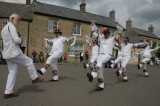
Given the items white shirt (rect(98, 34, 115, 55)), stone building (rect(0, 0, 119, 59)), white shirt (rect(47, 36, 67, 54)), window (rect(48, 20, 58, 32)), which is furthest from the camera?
window (rect(48, 20, 58, 32))

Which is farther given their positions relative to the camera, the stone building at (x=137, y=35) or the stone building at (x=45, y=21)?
the stone building at (x=137, y=35)

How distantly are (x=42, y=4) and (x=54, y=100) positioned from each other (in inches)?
1269

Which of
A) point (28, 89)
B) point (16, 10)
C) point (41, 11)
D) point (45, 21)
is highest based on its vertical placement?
point (16, 10)

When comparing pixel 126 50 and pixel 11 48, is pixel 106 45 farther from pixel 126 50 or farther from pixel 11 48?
pixel 126 50

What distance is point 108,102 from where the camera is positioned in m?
6.91

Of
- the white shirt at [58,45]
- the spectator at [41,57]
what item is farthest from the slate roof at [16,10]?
the white shirt at [58,45]

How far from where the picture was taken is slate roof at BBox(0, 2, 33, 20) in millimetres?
33809

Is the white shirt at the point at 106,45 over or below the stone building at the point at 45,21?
below

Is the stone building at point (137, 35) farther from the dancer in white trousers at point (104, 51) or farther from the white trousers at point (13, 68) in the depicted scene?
the white trousers at point (13, 68)

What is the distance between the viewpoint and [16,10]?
3591 cm

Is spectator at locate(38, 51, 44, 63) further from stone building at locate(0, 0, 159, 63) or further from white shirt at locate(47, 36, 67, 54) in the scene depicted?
white shirt at locate(47, 36, 67, 54)

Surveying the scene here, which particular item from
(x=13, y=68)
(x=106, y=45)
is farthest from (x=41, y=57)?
(x=13, y=68)

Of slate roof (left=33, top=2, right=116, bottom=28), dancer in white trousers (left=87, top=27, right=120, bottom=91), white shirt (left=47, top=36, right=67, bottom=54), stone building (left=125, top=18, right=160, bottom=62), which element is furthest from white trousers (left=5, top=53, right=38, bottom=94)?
stone building (left=125, top=18, right=160, bottom=62)

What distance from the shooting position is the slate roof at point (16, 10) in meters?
33.8
